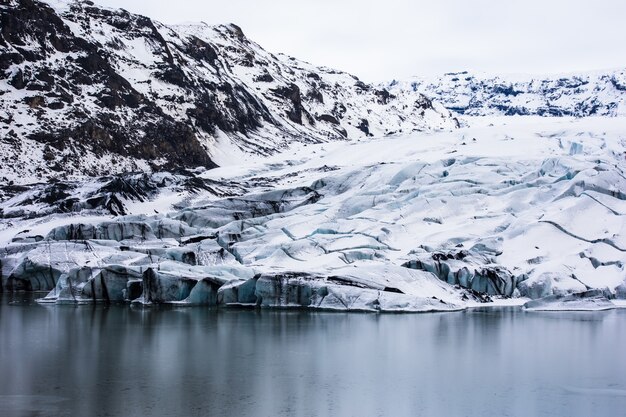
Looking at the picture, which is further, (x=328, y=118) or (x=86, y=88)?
(x=328, y=118)

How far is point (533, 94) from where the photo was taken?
583ft

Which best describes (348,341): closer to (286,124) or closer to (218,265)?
(218,265)

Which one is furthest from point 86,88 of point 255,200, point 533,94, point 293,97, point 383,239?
point 533,94

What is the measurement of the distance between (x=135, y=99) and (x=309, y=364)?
55.9 metres

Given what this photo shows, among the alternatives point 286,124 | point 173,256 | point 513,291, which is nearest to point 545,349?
point 513,291

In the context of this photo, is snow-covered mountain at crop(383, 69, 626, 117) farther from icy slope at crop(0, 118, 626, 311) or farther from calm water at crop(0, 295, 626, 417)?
calm water at crop(0, 295, 626, 417)

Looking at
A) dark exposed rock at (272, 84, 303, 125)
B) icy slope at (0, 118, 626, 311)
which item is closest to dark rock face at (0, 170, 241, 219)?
icy slope at (0, 118, 626, 311)

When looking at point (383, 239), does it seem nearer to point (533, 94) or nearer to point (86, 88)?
point (86, 88)

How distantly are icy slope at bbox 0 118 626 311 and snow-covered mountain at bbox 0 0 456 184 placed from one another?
1801cm

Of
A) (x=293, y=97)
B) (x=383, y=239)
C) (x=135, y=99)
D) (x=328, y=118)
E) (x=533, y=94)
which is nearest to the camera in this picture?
(x=383, y=239)

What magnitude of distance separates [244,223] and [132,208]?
8.81 m

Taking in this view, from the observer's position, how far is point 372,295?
86.8ft

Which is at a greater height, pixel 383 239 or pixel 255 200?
pixel 255 200

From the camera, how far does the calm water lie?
1330 cm
